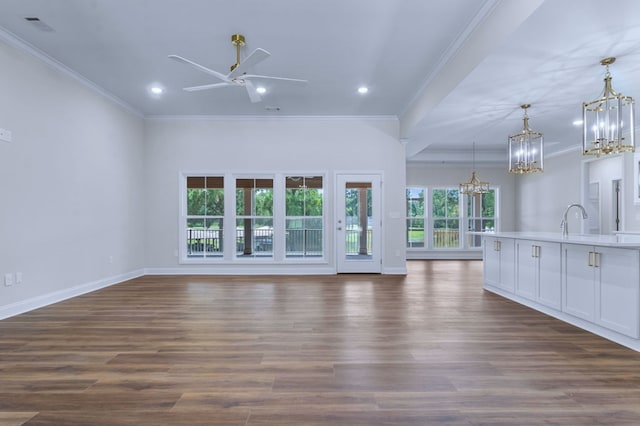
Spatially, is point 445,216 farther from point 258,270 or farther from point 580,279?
point 580,279

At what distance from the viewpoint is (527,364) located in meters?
2.56

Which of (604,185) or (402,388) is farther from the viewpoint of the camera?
(604,185)

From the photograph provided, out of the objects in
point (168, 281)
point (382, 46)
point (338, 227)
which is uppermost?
point (382, 46)

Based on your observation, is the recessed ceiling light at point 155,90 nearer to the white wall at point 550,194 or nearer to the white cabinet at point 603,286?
the white cabinet at point 603,286

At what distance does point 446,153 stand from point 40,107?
8706 millimetres

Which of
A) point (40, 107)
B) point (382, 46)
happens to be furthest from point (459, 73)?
point (40, 107)

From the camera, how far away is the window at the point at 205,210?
682 centimetres

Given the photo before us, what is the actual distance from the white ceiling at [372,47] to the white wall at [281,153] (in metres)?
0.89

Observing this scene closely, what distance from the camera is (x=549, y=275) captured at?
12.6 feet

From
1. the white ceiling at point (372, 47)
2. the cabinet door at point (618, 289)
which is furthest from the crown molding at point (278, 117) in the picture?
the cabinet door at point (618, 289)

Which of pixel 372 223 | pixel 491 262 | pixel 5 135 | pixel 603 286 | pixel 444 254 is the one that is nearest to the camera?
pixel 603 286

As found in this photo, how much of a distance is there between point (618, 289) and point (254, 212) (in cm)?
560

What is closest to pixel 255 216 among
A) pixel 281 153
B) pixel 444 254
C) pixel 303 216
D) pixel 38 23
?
pixel 303 216

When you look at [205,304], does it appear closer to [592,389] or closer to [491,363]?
[491,363]
